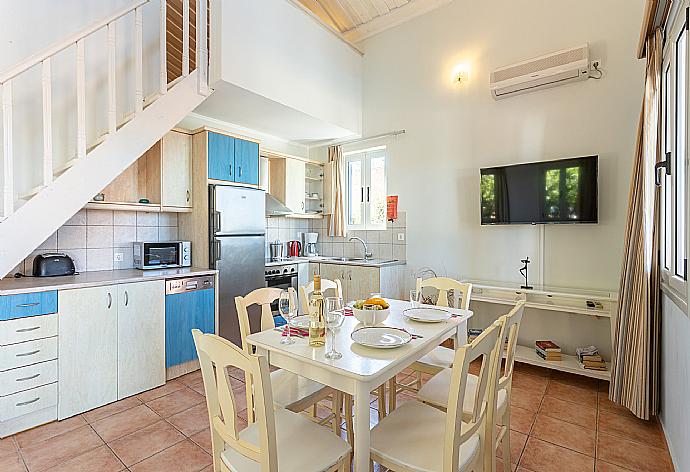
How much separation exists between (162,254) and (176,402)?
1.40 metres

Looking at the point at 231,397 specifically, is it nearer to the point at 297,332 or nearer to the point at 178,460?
the point at 297,332

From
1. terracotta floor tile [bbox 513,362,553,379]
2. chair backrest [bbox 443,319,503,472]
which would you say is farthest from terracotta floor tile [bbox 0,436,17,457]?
terracotta floor tile [bbox 513,362,553,379]

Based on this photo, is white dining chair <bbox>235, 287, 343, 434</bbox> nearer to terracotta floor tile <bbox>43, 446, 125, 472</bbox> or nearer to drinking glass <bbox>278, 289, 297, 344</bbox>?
drinking glass <bbox>278, 289, 297, 344</bbox>

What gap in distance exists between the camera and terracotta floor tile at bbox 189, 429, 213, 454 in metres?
2.12

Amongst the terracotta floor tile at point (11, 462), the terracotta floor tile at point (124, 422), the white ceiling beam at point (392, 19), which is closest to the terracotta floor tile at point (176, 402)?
the terracotta floor tile at point (124, 422)

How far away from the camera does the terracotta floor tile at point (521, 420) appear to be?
91.7 inches

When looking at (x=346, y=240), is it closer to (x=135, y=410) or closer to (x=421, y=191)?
(x=421, y=191)

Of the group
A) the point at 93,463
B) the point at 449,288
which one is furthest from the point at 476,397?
the point at 93,463

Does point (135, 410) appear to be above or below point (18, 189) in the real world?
below

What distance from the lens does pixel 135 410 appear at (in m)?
2.57

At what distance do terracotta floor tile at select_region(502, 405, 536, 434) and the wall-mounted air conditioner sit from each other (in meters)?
2.88

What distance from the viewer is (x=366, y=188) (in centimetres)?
498

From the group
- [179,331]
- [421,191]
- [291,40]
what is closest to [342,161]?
[421,191]

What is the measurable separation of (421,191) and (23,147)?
3.84 metres
